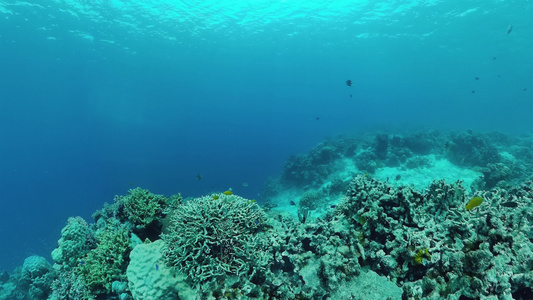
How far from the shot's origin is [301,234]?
15.8 feet

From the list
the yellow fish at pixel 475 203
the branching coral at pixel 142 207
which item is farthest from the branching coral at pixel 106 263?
the yellow fish at pixel 475 203

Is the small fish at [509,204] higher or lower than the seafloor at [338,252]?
lower

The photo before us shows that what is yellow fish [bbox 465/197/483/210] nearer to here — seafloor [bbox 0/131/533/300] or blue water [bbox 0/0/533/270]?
seafloor [bbox 0/131/533/300]

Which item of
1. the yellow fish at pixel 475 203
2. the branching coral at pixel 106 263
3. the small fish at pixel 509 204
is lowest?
the branching coral at pixel 106 263

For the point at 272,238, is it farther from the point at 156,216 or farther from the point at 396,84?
the point at 396,84

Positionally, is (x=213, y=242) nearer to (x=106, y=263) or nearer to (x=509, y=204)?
(x=106, y=263)

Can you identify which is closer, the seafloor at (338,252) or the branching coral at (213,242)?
the seafloor at (338,252)

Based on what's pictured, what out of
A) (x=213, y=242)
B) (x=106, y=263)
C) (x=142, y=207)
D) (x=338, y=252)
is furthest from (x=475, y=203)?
(x=106, y=263)

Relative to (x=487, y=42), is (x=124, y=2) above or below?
above

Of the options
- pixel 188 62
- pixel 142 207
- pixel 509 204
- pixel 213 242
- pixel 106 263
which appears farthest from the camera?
pixel 188 62

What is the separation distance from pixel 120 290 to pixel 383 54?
7522 cm

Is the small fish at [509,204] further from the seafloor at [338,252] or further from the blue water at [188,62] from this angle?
the blue water at [188,62]

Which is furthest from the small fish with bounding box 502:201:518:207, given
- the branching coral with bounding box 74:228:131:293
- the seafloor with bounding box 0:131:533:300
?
the branching coral with bounding box 74:228:131:293

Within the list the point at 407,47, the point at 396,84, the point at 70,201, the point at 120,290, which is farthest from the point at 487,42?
the point at 70,201
